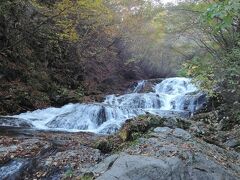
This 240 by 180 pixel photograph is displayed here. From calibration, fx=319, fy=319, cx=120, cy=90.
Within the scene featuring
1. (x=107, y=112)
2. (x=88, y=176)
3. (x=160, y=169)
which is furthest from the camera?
(x=107, y=112)

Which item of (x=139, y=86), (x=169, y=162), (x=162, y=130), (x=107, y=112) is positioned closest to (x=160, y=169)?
(x=169, y=162)

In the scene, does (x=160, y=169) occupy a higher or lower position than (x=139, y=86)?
lower

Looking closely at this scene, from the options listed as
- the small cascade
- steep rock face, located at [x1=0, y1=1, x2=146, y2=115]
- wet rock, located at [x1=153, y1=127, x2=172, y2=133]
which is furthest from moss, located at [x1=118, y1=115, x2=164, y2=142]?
the small cascade

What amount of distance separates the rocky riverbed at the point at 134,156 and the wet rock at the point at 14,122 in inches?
141

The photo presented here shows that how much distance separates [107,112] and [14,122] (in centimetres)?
437

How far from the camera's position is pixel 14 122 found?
12.0 meters

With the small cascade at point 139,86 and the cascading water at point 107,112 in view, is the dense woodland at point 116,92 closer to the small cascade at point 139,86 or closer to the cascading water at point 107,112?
the cascading water at point 107,112

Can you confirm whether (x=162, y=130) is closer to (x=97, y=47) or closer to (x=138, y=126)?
(x=138, y=126)

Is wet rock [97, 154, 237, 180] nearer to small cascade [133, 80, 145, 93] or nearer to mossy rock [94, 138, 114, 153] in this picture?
mossy rock [94, 138, 114, 153]

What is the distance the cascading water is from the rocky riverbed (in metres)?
4.18

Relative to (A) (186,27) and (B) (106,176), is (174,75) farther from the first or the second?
(B) (106,176)

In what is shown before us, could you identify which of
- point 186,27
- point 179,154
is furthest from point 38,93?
point 179,154

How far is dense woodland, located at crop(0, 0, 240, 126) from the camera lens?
9922 mm

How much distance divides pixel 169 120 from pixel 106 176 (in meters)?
3.83
